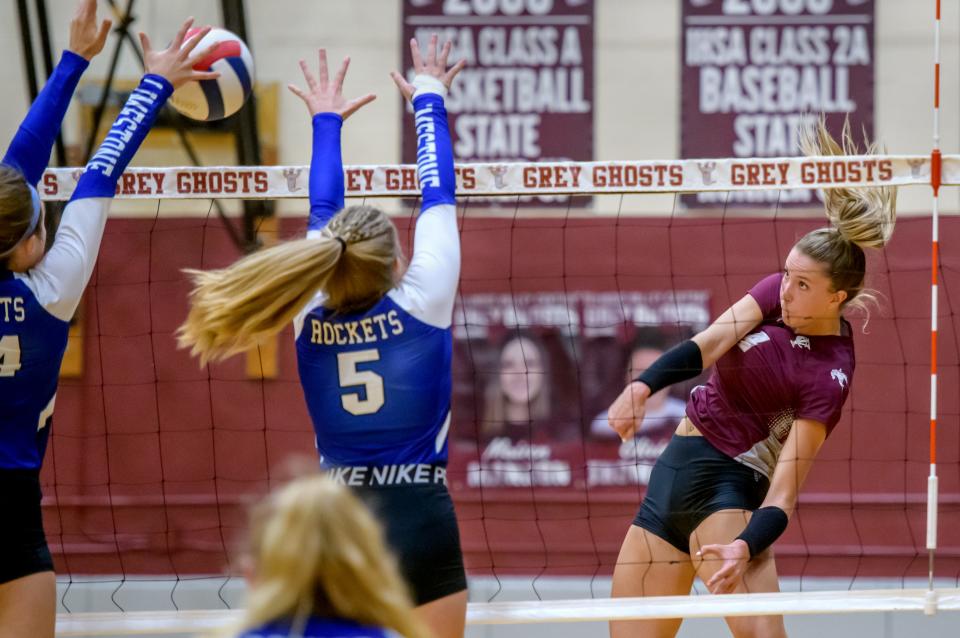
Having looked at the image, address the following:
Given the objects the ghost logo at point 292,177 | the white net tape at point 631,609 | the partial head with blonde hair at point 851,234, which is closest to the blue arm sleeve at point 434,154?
the ghost logo at point 292,177

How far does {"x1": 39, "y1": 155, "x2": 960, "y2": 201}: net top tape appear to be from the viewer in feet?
12.2

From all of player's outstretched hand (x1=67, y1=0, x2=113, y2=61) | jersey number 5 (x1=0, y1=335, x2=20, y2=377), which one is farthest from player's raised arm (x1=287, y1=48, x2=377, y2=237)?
jersey number 5 (x1=0, y1=335, x2=20, y2=377)

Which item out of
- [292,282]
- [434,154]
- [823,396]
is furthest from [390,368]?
[823,396]

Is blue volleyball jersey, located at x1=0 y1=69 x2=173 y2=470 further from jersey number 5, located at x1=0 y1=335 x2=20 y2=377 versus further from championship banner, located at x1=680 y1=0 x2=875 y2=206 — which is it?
championship banner, located at x1=680 y1=0 x2=875 y2=206

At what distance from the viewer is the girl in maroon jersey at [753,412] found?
11.2 feet

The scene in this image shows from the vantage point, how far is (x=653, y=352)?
7223 mm

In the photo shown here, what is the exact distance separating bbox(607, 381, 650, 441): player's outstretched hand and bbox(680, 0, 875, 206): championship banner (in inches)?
154

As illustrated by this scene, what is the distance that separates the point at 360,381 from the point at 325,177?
0.59 m

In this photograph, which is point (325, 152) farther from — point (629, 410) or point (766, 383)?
point (766, 383)

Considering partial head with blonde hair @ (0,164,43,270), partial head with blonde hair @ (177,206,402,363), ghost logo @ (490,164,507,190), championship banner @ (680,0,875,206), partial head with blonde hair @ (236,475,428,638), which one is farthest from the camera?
championship banner @ (680,0,875,206)

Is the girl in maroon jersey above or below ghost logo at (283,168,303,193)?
below

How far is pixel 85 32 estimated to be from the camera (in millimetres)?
3293

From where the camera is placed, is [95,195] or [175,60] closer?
[95,195]

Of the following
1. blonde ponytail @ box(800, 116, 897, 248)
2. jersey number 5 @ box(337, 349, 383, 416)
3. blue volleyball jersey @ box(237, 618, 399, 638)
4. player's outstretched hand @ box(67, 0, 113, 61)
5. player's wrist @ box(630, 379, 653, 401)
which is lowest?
blue volleyball jersey @ box(237, 618, 399, 638)
